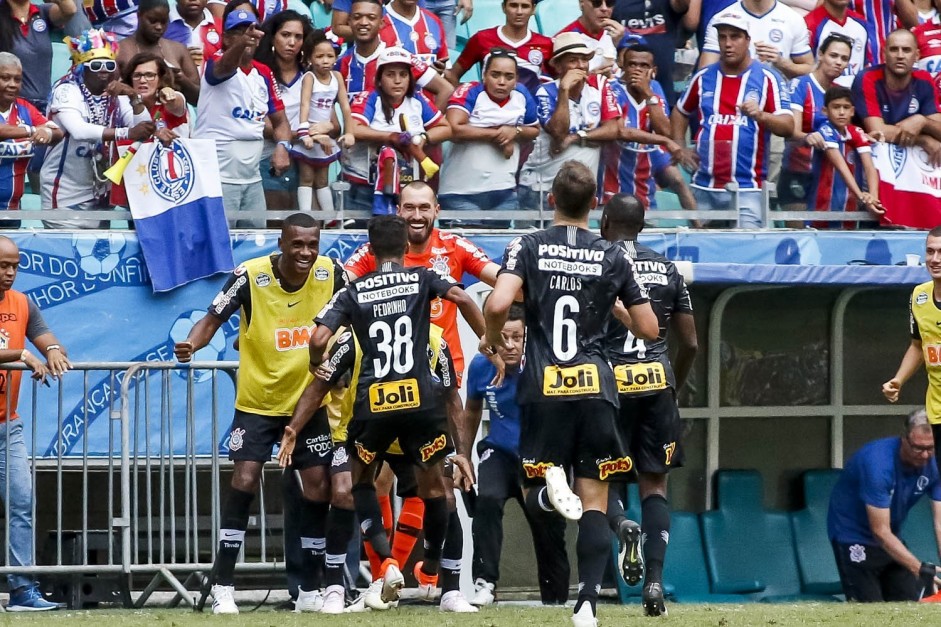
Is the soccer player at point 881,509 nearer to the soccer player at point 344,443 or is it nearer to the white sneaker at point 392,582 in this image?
the soccer player at point 344,443

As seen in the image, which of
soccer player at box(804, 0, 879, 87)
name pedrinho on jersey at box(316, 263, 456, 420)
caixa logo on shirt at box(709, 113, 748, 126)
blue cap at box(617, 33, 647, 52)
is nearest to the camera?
name pedrinho on jersey at box(316, 263, 456, 420)

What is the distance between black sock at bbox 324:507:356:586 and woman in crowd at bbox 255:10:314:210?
11.6ft

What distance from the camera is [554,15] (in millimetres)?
15188

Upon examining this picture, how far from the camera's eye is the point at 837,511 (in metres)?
12.4

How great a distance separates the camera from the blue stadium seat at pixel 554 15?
15.0 metres

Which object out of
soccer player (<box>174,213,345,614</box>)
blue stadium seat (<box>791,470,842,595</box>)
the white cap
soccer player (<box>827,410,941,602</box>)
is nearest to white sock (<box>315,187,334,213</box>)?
the white cap

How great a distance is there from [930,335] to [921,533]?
375cm

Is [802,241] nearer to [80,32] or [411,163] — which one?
[411,163]

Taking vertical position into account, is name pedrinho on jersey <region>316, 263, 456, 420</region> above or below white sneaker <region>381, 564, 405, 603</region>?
above

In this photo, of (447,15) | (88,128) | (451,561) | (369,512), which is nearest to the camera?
(369,512)

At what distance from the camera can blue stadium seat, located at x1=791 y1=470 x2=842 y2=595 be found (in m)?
13.4

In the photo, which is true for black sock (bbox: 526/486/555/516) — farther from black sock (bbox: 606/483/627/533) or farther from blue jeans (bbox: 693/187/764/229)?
blue jeans (bbox: 693/187/764/229)

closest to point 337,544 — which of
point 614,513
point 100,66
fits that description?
point 614,513

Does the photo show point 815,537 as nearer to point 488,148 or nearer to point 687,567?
point 687,567
